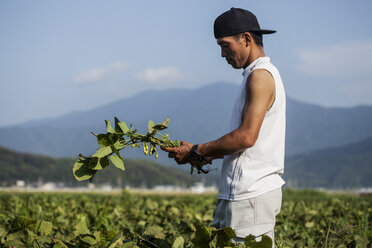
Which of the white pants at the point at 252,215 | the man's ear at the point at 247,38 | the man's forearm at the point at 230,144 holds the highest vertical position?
the man's ear at the point at 247,38

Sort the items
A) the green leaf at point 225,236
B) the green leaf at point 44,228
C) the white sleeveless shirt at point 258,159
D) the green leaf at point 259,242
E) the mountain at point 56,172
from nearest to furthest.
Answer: the green leaf at point 259,242, the green leaf at point 225,236, the white sleeveless shirt at point 258,159, the green leaf at point 44,228, the mountain at point 56,172

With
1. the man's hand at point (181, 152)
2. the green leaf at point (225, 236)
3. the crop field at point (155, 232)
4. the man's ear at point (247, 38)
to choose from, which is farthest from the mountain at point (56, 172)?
the green leaf at point (225, 236)

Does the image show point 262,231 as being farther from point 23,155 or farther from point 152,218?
point 23,155

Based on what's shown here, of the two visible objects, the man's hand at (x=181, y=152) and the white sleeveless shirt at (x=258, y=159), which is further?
the man's hand at (x=181, y=152)

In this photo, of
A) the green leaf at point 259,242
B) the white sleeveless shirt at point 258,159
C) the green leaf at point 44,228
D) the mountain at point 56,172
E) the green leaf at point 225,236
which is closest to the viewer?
the green leaf at point 259,242

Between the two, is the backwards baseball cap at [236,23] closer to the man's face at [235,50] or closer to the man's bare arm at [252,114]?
the man's face at [235,50]

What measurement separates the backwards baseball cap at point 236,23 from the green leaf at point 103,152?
3.23 feet

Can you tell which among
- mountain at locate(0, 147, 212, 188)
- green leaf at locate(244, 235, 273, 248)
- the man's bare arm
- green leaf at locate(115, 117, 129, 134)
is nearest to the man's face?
the man's bare arm

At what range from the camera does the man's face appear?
337cm

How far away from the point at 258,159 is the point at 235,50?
69 centimetres

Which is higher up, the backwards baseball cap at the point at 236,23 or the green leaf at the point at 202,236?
the backwards baseball cap at the point at 236,23

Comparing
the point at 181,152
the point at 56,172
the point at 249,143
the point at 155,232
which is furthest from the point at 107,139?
the point at 56,172

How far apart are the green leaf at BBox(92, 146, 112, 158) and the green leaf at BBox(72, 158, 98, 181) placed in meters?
0.16

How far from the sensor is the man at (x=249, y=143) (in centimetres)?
315
